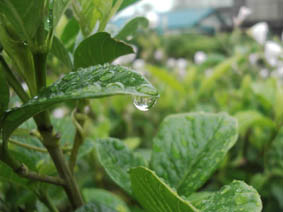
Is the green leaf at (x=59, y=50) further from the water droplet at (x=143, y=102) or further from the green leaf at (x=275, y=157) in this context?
the green leaf at (x=275, y=157)

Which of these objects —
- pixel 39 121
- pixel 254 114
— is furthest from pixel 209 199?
pixel 254 114

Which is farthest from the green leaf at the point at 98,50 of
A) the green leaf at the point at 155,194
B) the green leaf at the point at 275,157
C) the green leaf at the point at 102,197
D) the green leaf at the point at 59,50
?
the green leaf at the point at 275,157

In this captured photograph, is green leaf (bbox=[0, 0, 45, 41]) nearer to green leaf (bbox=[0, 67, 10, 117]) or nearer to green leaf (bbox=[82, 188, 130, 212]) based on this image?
green leaf (bbox=[0, 67, 10, 117])

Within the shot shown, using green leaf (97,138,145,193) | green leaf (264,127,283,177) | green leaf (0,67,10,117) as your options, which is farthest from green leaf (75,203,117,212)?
green leaf (264,127,283,177)

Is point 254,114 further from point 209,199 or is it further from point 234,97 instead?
point 209,199

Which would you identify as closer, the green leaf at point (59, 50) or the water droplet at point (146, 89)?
the water droplet at point (146, 89)

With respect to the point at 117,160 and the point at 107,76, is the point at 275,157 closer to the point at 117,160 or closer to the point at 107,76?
the point at 117,160
